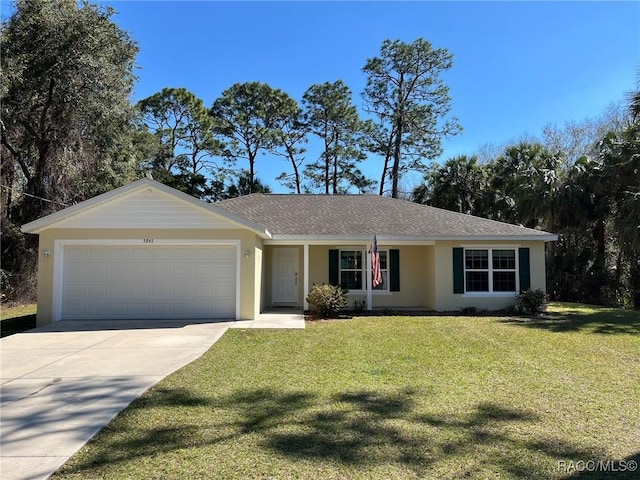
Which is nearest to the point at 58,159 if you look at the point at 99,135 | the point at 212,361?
the point at 99,135

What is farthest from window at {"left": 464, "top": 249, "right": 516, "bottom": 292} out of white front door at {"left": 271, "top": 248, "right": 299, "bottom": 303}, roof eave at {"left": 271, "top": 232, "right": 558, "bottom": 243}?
white front door at {"left": 271, "top": 248, "right": 299, "bottom": 303}

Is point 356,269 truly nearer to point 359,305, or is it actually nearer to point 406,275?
point 359,305

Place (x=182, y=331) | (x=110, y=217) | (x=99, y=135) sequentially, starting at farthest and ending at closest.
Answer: (x=99, y=135) < (x=110, y=217) < (x=182, y=331)

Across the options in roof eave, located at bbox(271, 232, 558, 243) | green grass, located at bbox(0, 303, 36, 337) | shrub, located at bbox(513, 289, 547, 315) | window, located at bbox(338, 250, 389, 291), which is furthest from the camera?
window, located at bbox(338, 250, 389, 291)

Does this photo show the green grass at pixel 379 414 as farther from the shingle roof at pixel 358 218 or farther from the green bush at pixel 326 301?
the shingle roof at pixel 358 218

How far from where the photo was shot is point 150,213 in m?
12.2

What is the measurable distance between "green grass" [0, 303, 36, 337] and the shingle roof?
23.5ft

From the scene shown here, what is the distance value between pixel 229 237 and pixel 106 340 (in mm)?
4177

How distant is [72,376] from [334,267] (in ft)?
31.9

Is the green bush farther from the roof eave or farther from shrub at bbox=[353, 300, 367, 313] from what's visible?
the roof eave

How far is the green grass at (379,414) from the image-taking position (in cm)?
376

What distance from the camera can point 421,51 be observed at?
31.9 metres

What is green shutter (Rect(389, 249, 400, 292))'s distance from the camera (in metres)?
15.4

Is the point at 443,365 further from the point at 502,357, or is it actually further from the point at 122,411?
the point at 122,411
